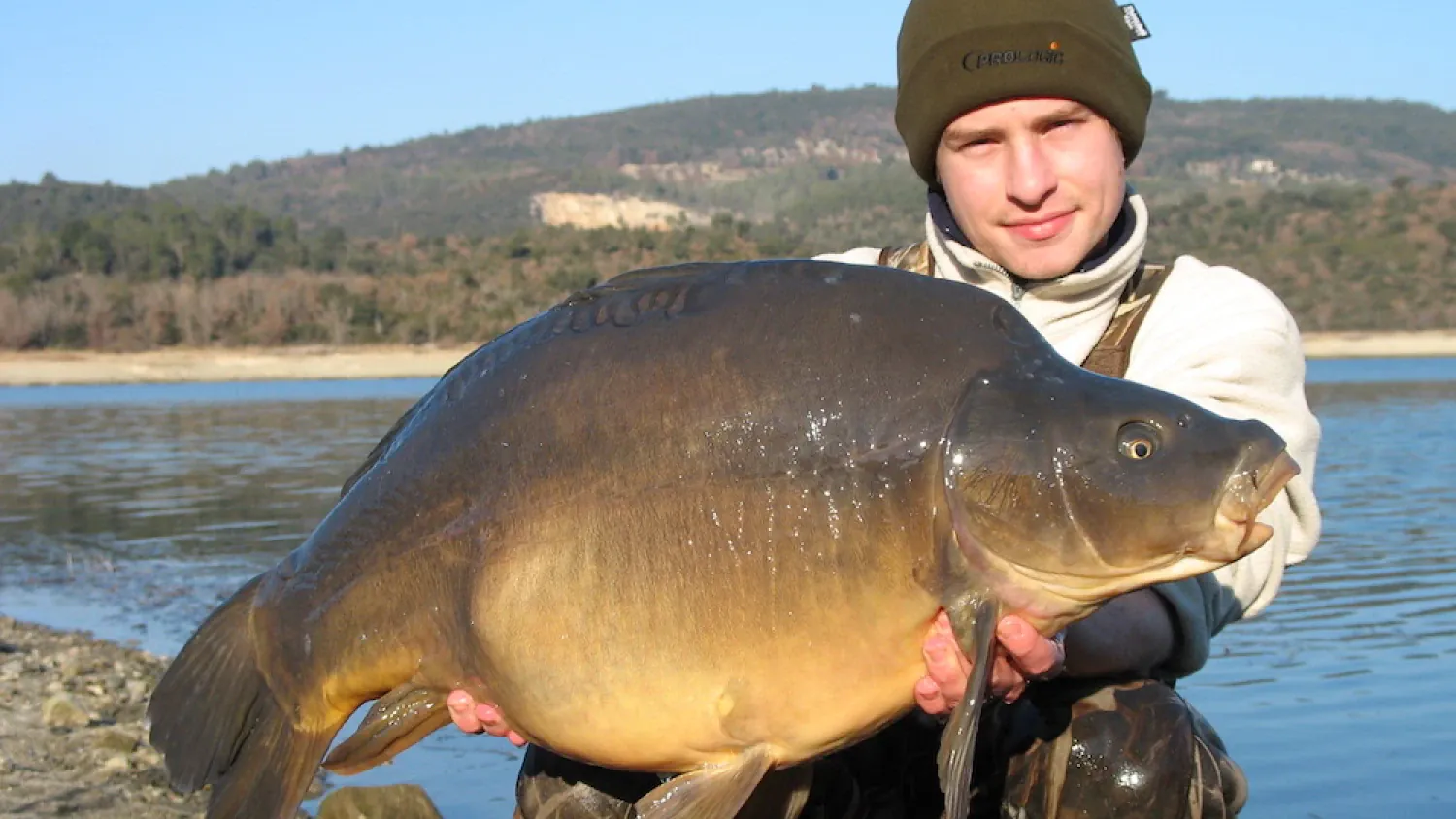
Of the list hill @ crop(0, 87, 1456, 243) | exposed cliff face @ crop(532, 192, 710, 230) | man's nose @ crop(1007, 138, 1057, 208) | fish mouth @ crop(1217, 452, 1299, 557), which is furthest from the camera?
hill @ crop(0, 87, 1456, 243)

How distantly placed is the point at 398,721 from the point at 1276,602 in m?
7.16

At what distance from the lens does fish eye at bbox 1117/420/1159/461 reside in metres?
2.47

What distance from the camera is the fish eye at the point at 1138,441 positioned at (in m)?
2.47

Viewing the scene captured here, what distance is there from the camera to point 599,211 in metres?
98.0

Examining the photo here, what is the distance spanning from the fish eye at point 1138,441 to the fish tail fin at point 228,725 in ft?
5.25

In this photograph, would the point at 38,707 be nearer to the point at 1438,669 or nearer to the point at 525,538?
the point at 525,538

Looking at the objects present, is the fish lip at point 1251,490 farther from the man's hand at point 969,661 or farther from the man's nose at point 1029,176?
the man's nose at point 1029,176

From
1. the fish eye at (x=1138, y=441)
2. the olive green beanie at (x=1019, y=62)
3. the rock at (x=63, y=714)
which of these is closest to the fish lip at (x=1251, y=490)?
the fish eye at (x=1138, y=441)

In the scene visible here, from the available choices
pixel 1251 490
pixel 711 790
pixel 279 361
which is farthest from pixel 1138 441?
pixel 279 361

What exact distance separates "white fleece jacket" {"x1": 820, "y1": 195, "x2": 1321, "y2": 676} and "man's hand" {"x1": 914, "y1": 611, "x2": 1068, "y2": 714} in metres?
0.58

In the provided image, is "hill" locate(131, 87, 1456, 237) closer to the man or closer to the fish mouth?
the man

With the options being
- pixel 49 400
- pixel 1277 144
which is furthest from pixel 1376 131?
pixel 49 400

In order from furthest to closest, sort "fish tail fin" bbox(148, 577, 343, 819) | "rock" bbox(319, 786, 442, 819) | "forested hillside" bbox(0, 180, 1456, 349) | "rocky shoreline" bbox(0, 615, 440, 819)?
"forested hillside" bbox(0, 180, 1456, 349)
"rocky shoreline" bbox(0, 615, 440, 819)
"rock" bbox(319, 786, 442, 819)
"fish tail fin" bbox(148, 577, 343, 819)

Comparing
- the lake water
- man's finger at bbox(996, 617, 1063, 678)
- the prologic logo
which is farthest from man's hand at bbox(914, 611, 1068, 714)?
the lake water
